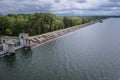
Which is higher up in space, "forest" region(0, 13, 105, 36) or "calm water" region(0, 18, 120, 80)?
"forest" region(0, 13, 105, 36)

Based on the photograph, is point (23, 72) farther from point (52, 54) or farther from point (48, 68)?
point (52, 54)

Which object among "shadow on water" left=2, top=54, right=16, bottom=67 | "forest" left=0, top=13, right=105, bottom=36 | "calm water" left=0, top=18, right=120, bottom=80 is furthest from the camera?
"forest" left=0, top=13, right=105, bottom=36

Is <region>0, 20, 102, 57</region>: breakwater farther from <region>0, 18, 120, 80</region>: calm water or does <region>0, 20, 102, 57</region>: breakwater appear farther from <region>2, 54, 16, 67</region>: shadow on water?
<region>0, 18, 120, 80</region>: calm water

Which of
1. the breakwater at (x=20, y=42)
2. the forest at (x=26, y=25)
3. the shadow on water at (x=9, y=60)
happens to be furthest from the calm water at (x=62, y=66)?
the forest at (x=26, y=25)

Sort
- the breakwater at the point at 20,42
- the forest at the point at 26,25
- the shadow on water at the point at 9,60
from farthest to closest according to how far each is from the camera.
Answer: the forest at the point at 26,25, the breakwater at the point at 20,42, the shadow on water at the point at 9,60

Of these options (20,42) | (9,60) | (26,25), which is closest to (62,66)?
(9,60)

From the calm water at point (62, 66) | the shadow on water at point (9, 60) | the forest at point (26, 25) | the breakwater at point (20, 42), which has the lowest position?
the shadow on water at point (9, 60)

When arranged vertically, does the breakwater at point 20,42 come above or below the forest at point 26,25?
A: below

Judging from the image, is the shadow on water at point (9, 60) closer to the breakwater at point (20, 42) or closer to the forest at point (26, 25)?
the breakwater at point (20, 42)

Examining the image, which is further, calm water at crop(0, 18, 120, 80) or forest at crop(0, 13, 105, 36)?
forest at crop(0, 13, 105, 36)

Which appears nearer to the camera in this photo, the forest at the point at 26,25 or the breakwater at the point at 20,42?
the breakwater at the point at 20,42

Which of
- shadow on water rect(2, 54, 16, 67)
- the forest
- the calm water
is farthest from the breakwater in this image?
the forest

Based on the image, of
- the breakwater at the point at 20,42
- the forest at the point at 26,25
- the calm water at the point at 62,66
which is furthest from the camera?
the forest at the point at 26,25

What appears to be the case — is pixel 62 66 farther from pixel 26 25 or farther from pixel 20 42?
pixel 26 25
